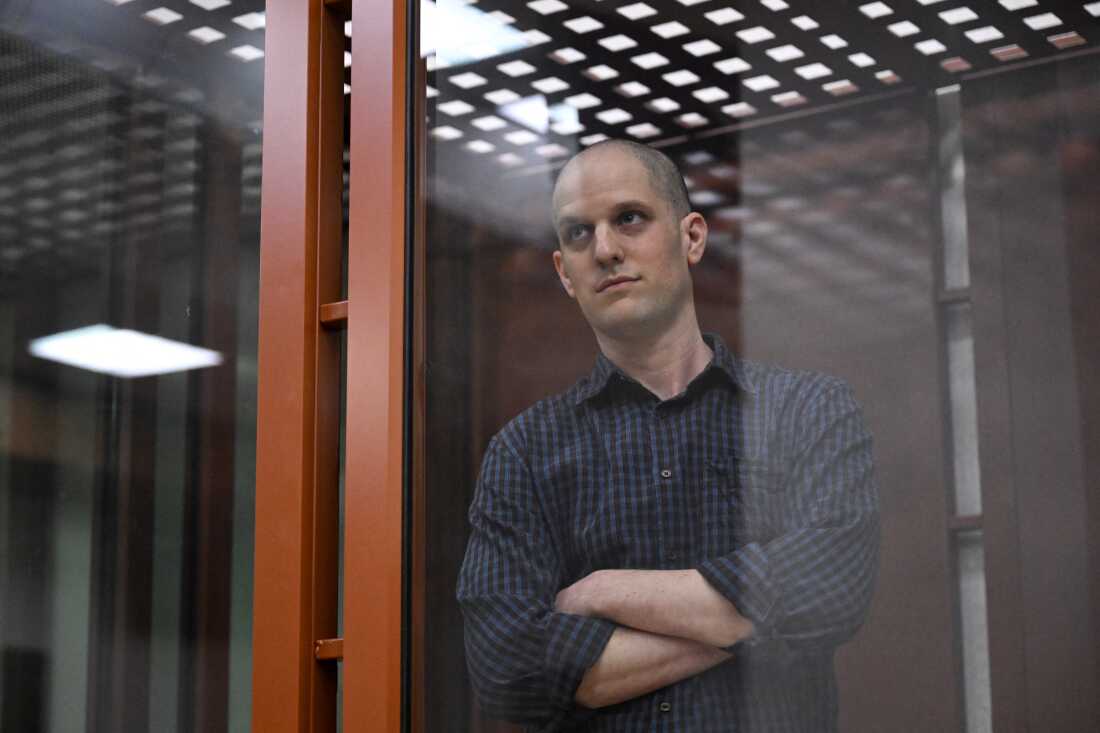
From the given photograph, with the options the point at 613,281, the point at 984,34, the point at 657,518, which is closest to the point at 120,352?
the point at 613,281

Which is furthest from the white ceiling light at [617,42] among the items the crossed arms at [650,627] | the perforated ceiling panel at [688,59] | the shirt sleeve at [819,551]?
the crossed arms at [650,627]

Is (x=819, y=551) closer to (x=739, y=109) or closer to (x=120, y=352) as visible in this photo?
(x=739, y=109)

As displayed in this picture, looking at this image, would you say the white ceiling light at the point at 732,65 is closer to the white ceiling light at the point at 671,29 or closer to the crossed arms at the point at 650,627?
the white ceiling light at the point at 671,29

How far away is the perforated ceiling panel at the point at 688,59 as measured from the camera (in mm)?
1850

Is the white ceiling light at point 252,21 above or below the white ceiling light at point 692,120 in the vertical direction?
above

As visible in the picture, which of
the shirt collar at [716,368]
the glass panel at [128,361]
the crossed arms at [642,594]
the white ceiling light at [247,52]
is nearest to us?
the crossed arms at [642,594]

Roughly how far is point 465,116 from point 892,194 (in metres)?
0.66

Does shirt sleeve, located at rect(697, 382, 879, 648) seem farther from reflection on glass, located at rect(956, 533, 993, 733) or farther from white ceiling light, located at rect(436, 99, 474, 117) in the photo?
white ceiling light, located at rect(436, 99, 474, 117)

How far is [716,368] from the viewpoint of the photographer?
1925mm

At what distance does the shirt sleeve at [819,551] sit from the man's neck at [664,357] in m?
0.16

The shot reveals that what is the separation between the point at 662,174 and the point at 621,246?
104mm

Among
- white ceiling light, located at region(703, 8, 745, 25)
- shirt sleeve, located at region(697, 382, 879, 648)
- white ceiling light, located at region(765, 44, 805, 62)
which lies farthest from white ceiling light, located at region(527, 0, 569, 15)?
shirt sleeve, located at region(697, 382, 879, 648)

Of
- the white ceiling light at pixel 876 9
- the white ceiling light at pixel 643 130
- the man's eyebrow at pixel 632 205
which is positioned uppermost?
the white ceiling light at pixel 876 9

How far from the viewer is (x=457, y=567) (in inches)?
81.0
